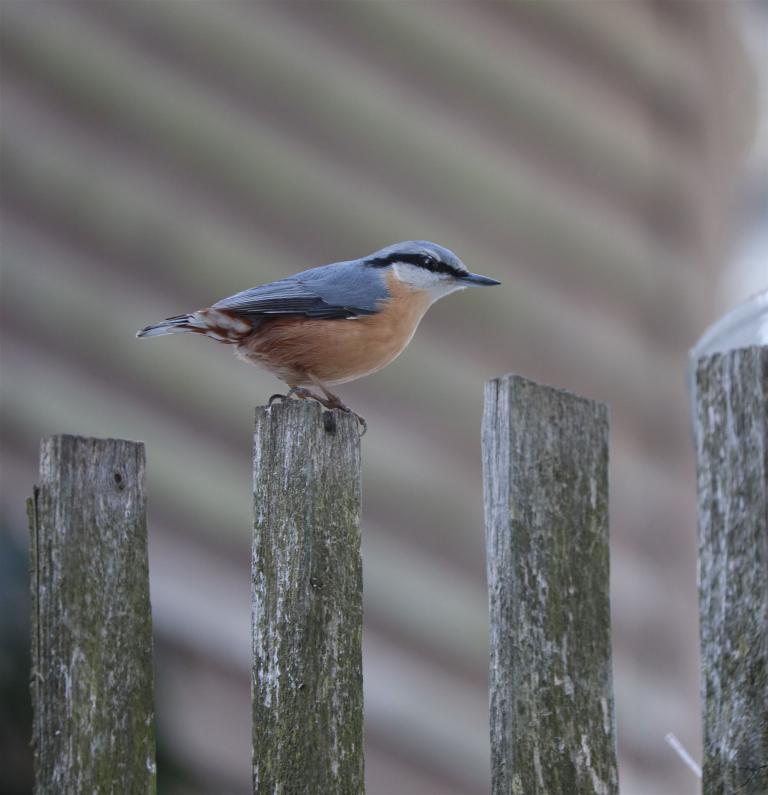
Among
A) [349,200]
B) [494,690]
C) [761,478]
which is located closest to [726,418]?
[761,478]

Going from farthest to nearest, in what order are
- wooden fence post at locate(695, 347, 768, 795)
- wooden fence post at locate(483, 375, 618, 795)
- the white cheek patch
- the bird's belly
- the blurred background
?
the blurred background → the white cheek patch → the bird's belly → wooden fence post at locate(483, 375, 618, 795) → wooden fence post at locate(695, 347, 768, 795)

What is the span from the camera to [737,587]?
1700 millimetres

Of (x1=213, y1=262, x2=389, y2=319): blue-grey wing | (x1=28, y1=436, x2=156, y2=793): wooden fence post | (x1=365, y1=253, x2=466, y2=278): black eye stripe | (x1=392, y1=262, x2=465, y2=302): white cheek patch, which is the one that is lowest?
(x1=28, y1=436, x2=156, y2=793): wooden fence post

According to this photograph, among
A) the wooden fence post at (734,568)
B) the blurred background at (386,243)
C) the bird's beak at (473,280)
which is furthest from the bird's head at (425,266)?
the blurred background at (386,243)

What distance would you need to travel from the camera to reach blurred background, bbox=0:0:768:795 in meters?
4.37

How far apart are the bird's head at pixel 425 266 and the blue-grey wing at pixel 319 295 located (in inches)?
3.6

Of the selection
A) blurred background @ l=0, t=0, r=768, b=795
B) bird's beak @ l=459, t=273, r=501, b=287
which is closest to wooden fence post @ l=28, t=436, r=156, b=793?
bird's beak @ l=459, t=273, r=501, b=287

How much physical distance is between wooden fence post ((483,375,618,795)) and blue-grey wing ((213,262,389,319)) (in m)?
1.00

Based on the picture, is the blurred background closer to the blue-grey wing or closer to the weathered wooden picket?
the blue-grey wing

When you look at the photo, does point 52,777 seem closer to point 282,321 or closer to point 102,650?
point 102,650

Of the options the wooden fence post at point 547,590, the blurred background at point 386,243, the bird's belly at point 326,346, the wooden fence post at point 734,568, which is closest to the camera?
the wooden fence post at point 734,568

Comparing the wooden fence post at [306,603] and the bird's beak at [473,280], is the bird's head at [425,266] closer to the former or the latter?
the bird's beak at [473,280]

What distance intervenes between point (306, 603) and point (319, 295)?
118 cm

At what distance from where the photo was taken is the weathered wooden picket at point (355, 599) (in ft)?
5.59
